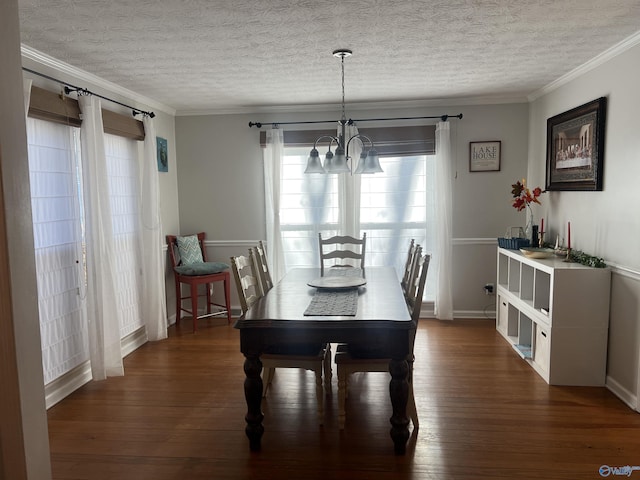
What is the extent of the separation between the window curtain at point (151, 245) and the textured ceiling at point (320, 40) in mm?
565

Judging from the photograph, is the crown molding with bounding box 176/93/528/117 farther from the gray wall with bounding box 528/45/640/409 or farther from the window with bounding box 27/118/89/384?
the window with bounding box 27/118/89/384

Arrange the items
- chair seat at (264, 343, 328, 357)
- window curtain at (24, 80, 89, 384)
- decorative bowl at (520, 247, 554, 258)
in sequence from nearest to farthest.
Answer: chair seat at (264, 343, 328, 357) < window curtain at (24, 80, 89, 384) < decorative bowl at (520, 247, 554, 258)

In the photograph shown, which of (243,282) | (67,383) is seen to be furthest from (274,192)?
(67,383)

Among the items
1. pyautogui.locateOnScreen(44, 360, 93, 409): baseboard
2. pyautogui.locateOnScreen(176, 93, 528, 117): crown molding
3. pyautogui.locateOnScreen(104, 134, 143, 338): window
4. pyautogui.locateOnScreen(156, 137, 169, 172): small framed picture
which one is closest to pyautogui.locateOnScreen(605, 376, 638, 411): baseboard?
pyautogui.locateOnScreen(176, 93, 528, 117): crown molding

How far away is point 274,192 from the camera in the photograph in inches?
194

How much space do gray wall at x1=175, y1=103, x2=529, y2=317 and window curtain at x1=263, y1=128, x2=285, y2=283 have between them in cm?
13

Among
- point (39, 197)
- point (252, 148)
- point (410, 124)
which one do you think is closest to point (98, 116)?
point (39, 197)

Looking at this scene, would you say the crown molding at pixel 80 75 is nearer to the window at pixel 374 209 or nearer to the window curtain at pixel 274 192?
the window curtain at pixel 274 192

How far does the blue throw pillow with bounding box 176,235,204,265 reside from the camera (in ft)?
15.5

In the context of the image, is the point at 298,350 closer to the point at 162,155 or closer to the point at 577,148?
the point at 577,148

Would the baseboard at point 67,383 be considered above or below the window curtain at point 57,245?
below

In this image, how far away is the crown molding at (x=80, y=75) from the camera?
2914 millimetres

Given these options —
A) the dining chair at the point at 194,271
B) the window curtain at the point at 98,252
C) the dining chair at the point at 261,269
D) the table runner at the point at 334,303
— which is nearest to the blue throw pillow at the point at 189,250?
the dining chair at the point at 194,271

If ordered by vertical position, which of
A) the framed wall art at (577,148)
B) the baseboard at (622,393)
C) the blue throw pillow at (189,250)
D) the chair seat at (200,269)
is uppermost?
the framed wall art at (577,148)
